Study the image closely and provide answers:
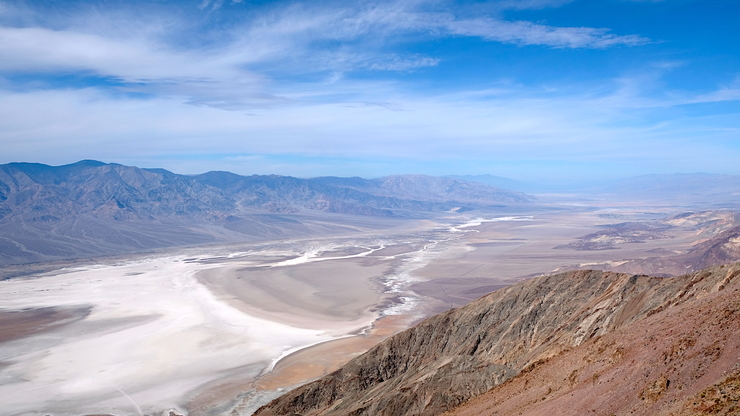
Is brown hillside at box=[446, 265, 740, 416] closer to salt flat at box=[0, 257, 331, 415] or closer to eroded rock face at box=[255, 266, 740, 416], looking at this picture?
eroded rock face at box=[255, 266, 740, 416]

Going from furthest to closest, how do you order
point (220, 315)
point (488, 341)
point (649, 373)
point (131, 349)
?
point (220, 315)
point (131, 349)
point (488, 341)
point (649, 373)

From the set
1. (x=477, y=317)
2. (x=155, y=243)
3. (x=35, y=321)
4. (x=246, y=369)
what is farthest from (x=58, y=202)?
(x=477, y=317)

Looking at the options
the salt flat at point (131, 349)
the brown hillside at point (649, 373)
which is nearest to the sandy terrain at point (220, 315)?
the salt flat at point (131, 349)

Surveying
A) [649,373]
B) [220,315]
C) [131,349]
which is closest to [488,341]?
[649,373]

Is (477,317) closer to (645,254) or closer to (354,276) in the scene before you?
(354,276)

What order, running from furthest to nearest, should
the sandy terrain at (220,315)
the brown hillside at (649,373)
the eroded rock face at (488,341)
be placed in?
the sandy terrain at (220,315), the eroded rock face at (488,341), the brown hillside at (649,373)

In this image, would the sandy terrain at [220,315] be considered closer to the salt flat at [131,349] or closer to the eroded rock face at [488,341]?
the salt flat at [131,349]

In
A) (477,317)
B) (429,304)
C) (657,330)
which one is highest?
(657,330)

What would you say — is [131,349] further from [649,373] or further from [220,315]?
[649,373]
